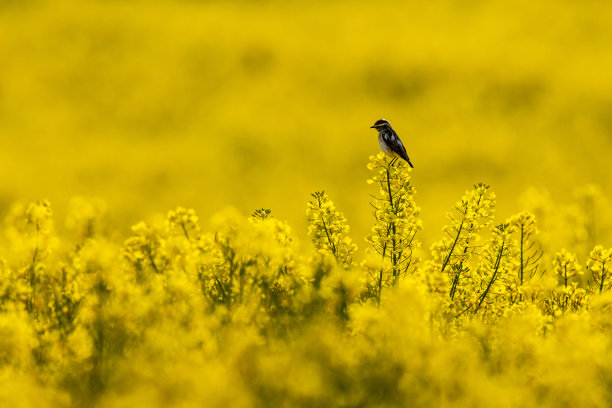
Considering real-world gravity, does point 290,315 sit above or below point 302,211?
below

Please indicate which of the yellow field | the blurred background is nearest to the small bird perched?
the yellow field

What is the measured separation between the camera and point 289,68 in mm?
14219

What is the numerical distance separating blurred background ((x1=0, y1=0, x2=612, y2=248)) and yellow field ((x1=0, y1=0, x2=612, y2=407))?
0.04 meters

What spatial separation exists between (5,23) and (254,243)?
1274 centimetres

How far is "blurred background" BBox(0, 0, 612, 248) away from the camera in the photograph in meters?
11.3

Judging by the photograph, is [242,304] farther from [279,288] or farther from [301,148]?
[301,148]

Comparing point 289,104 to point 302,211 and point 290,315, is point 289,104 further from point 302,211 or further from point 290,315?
point 290,315

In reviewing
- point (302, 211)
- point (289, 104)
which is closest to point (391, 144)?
point (302, 211)

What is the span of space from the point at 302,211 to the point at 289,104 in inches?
161

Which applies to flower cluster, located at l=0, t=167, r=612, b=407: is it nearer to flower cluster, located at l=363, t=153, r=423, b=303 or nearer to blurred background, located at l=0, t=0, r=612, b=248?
flower cluster, located at l=363, t=153, r=423, b=303

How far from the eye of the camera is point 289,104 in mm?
13547

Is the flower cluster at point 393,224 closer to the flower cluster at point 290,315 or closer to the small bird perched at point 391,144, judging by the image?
the flower cluster at point 290,315

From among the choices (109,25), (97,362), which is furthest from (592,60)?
(97,362)

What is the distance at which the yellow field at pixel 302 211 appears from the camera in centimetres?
271
